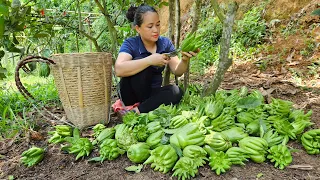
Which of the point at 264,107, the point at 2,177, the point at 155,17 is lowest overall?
the point at 2,177

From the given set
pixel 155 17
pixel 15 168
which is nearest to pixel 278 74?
pixel 155 17

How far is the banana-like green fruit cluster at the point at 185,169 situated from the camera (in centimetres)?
181

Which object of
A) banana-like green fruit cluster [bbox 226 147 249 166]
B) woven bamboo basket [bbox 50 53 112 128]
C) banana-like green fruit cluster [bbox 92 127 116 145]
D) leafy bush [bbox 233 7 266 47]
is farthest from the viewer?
leafy bush [bbox 233 7 266 47]

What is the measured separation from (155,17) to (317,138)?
1670 mm

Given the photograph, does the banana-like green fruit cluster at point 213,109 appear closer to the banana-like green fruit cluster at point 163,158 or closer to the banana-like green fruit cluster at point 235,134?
the banana-like green fruit cluster at point 235,134

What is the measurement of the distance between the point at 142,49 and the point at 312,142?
1.70 metres

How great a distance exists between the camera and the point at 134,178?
74.5 inches

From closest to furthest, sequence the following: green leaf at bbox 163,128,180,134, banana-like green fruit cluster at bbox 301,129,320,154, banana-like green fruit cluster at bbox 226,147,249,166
Answer: banana-like green fruit cluster at bbox 226,147,249,166 < banana-like green fruit cluster at bbox 301,129,320,154 < green leaf at bbox 163,128,180,134

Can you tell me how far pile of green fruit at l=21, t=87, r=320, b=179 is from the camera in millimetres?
1917

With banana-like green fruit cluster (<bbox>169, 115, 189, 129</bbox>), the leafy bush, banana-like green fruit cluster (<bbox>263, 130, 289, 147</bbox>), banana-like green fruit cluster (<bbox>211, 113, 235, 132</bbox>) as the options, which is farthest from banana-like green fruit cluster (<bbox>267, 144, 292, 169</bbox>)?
the leafy bush

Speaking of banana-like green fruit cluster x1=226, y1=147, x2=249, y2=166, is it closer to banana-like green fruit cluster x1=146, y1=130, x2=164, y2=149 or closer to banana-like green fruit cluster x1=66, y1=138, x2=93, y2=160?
banana-like green fruit cluster x1=146, y1=130, x2=164, y2=149

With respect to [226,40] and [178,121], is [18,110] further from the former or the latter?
[226,40]

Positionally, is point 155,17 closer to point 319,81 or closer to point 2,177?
point 2,177

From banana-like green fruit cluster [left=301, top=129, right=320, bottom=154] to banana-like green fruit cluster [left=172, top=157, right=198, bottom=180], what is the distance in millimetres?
838
